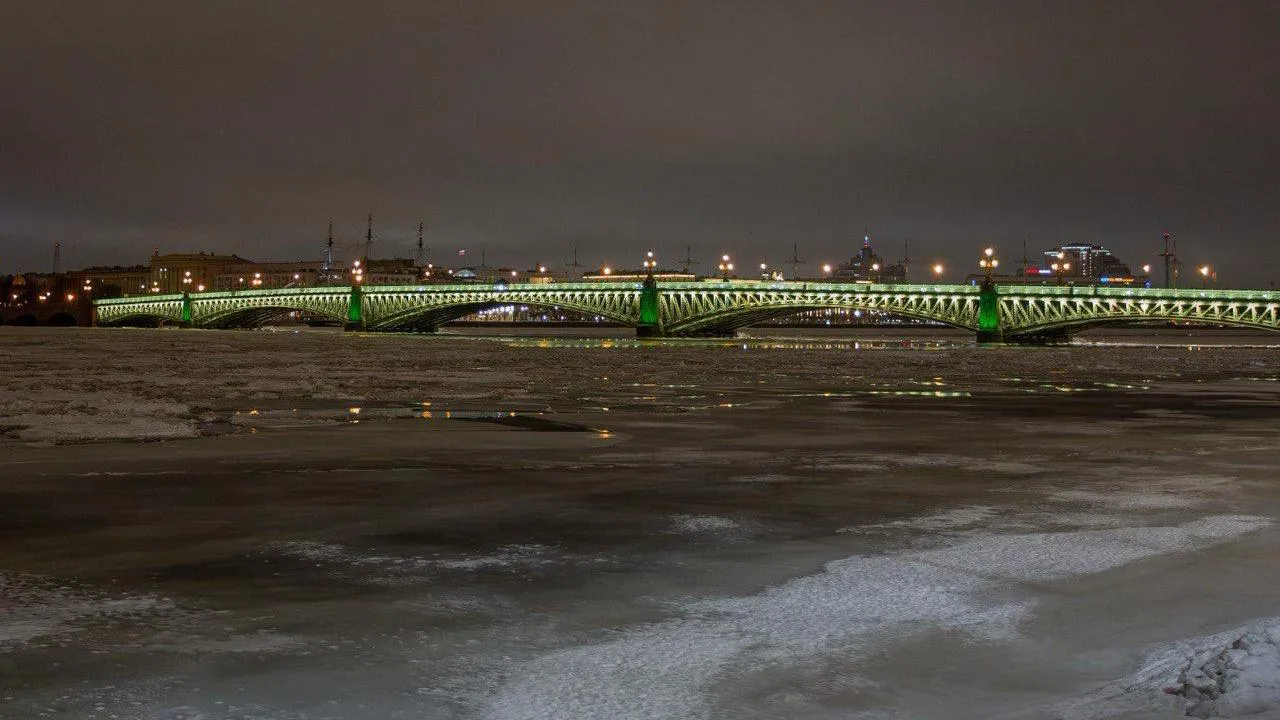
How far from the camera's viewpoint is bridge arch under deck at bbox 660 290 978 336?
326ft

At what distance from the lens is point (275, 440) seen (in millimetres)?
16328

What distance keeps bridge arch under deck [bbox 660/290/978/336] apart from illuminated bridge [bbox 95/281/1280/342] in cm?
11

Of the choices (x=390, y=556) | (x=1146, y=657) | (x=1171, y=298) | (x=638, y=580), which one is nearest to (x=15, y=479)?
(x=390, y=556)

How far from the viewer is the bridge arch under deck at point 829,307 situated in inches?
3912

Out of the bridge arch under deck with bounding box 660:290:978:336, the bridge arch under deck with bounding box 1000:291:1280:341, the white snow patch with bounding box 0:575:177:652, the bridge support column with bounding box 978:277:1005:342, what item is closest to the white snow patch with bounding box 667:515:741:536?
the white snow patch with bounding box 0:575:177:652

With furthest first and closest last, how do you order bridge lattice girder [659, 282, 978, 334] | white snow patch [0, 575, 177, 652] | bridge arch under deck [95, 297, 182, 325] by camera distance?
1. bridge arch under deck [95, 297, 182, 325]
2. bridge lattice girder [659, 282, 978, 334]
3. white snow patch [0, 575, 177, 652]

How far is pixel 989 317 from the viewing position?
9731 cm

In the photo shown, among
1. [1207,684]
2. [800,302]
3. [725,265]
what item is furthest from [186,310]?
[1207,684]

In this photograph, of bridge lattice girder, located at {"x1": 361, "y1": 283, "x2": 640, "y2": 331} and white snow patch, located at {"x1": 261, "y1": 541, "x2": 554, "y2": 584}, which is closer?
white snow patch, located at {"x1": 261, "y1": 541, "x2": 554, "y2": 584}

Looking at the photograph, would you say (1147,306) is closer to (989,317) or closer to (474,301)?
(989,317)

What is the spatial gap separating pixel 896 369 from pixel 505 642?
130 ft

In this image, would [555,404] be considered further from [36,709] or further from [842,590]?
[36,709]

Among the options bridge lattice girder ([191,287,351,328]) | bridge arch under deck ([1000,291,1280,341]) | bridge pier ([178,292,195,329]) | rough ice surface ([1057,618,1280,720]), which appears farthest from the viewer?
bridge pier ([178,292,195,329])

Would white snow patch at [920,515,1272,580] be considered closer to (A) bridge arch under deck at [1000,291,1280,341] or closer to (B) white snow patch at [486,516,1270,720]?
(B) white snow patch at [486,516,1270,720]
